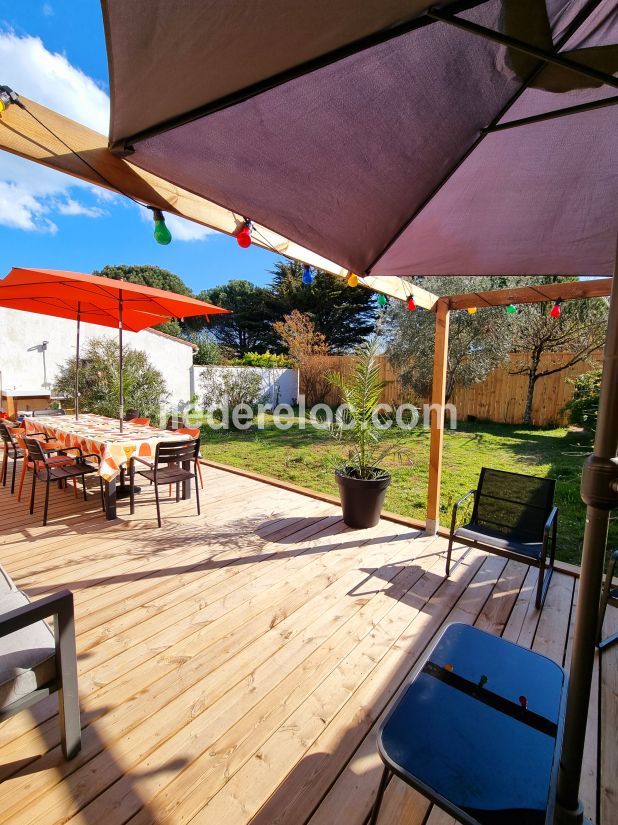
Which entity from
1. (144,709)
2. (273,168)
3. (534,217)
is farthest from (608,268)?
(144,709)

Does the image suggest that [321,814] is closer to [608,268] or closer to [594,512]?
[594,512]

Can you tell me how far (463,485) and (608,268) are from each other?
332cm

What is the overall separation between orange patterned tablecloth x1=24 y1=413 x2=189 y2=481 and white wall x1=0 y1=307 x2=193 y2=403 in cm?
381

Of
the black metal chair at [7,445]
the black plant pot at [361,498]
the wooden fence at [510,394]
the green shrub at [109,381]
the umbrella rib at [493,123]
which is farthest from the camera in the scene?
the wooden fence at [510,394]

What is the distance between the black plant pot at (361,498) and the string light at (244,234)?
225 centimetres

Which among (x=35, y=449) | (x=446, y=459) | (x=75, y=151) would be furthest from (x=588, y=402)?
(x=35, y=449)

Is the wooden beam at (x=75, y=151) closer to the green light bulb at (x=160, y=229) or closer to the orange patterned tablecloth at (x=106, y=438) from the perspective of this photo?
the green light bulb at (x=160, y=229)

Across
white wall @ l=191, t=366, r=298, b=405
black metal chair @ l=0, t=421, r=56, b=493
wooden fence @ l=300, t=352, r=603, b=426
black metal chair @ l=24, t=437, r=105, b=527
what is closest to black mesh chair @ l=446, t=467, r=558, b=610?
black metal chair @ l=24, t=437, r=105, b=527

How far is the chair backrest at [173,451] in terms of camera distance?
11.7 feet

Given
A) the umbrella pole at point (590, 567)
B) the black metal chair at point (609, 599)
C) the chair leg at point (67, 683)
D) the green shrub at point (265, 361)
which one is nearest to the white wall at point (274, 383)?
the green shrub at point (265, 361)

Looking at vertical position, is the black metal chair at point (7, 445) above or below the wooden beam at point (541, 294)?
below

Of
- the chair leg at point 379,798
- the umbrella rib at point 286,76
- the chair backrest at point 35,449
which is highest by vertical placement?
the umbrella rib at point 286,76

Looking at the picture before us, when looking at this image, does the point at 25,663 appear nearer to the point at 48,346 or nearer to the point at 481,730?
the point at 481,730

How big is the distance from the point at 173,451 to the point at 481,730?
309 centimetres
